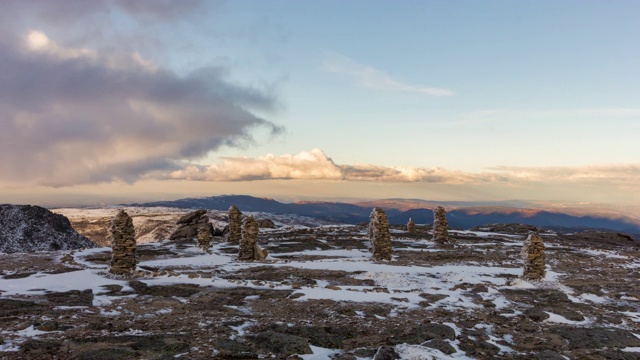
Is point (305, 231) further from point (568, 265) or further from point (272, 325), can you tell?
point (272, 325)

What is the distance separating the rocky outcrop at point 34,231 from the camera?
174 feet

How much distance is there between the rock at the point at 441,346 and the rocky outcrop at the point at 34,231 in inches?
2200

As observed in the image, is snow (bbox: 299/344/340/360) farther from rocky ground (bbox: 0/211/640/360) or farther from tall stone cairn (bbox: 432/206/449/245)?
tall stone cairn (bbox: 432/206/449/245)

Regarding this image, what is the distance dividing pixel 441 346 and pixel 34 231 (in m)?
61.2

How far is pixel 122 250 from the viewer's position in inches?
1067

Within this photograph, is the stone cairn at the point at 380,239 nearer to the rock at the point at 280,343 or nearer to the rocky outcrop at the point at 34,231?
the rock at the point at 280,343

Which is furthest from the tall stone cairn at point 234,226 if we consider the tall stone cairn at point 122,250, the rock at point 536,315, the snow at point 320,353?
the snow at point 320,353

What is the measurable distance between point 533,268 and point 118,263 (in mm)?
29378

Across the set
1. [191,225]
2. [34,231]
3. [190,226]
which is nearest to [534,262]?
[190,226]

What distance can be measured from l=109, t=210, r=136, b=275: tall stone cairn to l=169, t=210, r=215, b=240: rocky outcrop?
31608mm

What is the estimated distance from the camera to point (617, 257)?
46500 mm

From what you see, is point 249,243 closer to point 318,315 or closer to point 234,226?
point 234,226

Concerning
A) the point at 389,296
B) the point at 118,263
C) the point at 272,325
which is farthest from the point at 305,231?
the point at 272,325

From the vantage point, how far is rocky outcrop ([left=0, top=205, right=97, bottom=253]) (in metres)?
53.1
